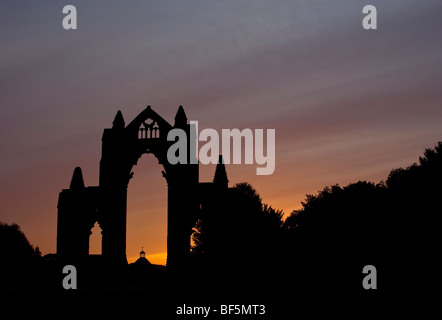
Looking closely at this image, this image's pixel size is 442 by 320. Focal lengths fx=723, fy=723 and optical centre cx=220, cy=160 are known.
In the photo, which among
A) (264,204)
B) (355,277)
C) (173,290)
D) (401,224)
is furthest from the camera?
(264,204)

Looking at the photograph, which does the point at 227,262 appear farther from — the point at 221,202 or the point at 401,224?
the point at 401,224

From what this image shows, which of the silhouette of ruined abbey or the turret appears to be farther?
the turret

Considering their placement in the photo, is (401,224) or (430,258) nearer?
(430,258)

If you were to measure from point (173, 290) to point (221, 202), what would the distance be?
1871cm

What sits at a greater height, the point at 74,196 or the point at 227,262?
the point at 74,196

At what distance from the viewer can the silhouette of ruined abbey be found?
55.6 m

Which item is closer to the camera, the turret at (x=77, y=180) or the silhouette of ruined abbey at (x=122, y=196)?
the silhouette of ruined abbey at (x=122, y=196)

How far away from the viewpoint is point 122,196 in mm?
57625

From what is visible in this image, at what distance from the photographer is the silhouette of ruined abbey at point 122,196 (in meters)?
55.6
